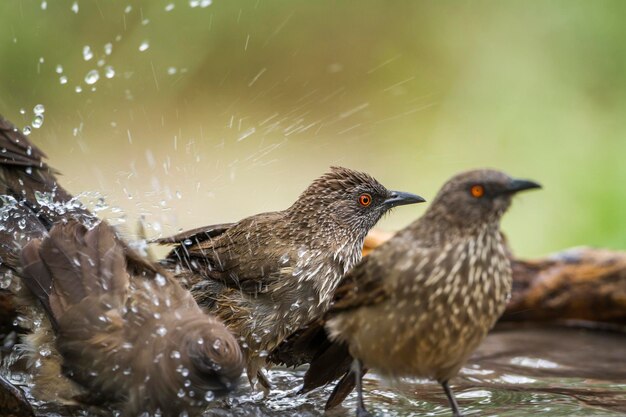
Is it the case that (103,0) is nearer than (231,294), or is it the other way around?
(231,294)

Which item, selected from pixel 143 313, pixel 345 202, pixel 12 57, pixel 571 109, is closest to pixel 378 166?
pixel 571 109

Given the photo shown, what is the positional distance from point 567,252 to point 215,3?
6.67 m

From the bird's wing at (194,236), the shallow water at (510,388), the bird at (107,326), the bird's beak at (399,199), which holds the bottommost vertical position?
the shallow water at (510,388)

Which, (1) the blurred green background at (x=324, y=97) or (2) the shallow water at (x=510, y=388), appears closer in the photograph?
(2) the shallow water at (x=510, y=388)

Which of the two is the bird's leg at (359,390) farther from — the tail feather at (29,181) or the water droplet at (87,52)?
the water droplet at (87,52)

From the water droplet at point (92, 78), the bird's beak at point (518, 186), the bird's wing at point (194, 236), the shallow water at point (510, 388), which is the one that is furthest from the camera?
the water droplet at point (92, 78)

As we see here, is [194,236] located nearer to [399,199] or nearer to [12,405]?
[399,199]

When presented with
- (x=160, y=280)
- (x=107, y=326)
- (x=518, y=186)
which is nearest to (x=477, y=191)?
(x=518, y=186)

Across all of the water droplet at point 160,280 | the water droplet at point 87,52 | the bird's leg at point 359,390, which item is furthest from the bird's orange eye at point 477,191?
the water droplet at point 87,52

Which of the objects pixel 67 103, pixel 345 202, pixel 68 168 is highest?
pixel 67 103

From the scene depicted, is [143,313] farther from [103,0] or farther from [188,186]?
[103,0]

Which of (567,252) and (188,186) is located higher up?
(188,186)

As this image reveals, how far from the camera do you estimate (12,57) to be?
→ 11219 millimetres

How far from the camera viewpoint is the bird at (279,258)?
5.50 metres
